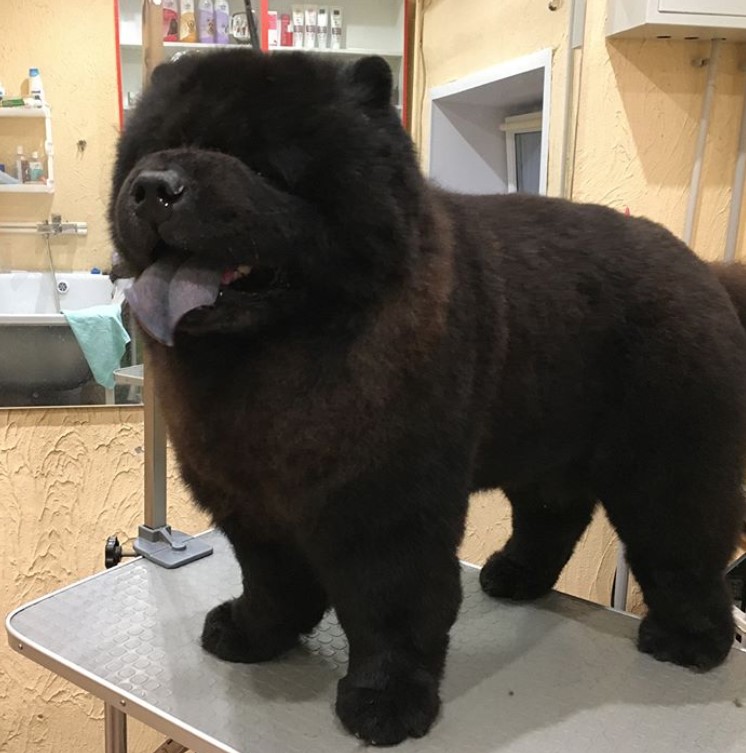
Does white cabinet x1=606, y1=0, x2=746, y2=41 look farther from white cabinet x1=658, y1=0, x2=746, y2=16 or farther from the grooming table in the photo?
the grooming table

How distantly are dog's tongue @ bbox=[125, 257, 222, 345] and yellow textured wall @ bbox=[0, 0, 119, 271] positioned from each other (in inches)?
38.3

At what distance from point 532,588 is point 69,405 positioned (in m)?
1.01

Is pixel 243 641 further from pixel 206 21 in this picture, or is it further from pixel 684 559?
pixel 206 21

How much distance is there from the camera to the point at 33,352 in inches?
60.9

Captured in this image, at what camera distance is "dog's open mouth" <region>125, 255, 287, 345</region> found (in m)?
0.64

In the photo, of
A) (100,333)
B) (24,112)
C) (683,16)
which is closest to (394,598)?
(100,333)

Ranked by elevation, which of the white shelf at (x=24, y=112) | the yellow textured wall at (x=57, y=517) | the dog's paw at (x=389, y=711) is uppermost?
the white shelf at (x=24, y=112)

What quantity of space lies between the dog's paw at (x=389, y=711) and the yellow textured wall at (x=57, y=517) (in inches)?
36.3

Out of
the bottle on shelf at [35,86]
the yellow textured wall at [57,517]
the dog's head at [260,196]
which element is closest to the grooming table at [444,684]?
the dog's head at [260,196]

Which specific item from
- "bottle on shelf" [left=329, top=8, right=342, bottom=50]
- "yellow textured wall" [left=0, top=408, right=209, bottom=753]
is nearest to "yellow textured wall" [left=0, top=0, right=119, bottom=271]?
"yellow textured wall" [left=0, top=408, right=209, bottom=753]

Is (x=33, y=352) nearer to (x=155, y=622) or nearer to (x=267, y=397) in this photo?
(x=155, y=622)

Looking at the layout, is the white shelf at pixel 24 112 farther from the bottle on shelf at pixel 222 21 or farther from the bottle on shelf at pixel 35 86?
the bottle on shelf at pixel 222 21

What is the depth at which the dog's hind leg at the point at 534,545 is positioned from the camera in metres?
1.12

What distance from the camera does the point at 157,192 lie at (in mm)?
608
